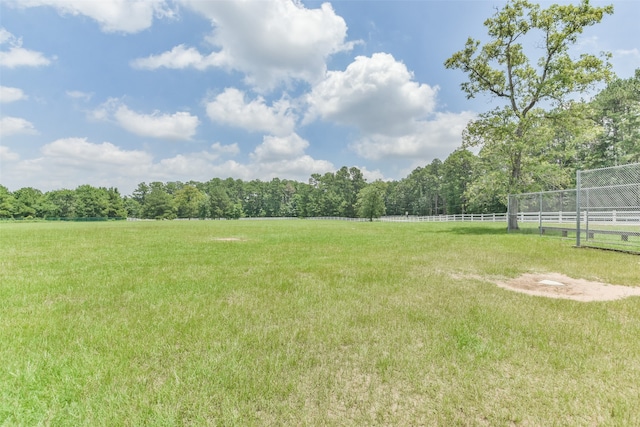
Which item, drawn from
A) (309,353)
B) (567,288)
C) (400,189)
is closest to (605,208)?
(567,288)

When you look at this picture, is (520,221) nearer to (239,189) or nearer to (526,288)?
(526,288)

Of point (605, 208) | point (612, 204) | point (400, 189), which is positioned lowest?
point (605, 208)

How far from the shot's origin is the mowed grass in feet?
7.57

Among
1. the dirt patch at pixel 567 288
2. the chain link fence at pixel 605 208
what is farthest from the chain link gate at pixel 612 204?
the dirt patch at pixel 567 288

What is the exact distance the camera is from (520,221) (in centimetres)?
1912

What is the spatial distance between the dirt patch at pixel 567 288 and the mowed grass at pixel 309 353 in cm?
40

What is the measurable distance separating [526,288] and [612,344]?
264 centimetres

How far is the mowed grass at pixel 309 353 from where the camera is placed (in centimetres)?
231

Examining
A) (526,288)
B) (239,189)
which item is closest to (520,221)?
(526,288)

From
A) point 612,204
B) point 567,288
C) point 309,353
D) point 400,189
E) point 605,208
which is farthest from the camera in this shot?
point 400,189

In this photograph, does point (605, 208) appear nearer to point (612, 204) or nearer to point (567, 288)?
point (612, 204)

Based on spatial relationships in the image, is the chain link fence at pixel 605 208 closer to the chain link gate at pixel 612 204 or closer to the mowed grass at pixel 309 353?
the chain link gate at pixel 612 204

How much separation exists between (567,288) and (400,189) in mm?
86972

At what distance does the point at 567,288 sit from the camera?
5938mm
